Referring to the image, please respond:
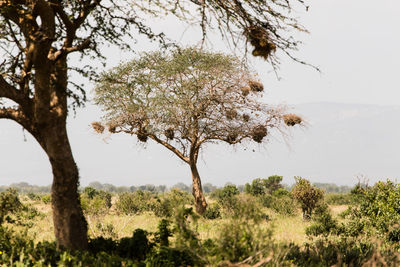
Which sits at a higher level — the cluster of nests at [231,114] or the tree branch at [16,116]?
the cluster of nests at [231,114]

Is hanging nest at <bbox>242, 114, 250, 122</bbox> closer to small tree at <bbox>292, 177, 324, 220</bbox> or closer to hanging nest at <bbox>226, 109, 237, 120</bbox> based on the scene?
hanging nest at <bbox>226, 109, 237, 120</bbox>

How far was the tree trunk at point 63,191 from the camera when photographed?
7746mm

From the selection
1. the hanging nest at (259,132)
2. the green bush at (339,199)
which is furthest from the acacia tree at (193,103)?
the green bush at (339,199)

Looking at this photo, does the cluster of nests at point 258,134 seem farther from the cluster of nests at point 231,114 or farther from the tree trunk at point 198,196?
the tree trunk at point 198,196

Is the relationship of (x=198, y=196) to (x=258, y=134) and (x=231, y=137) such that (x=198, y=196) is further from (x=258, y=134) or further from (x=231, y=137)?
(x=258, y=134)

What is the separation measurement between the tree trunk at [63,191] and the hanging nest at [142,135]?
1518 centimetres

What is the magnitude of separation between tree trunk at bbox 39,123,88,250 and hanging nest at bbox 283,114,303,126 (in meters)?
15.1

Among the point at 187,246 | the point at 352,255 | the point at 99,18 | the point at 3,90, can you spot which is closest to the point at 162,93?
the point at 99,18

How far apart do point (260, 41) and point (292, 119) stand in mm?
13984

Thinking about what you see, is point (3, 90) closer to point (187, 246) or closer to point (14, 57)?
point (14, 57)

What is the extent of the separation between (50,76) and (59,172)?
87.1 inches

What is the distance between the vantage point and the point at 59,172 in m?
7.79

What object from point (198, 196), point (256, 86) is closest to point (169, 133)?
point (198, 196)

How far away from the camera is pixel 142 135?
23438mm
